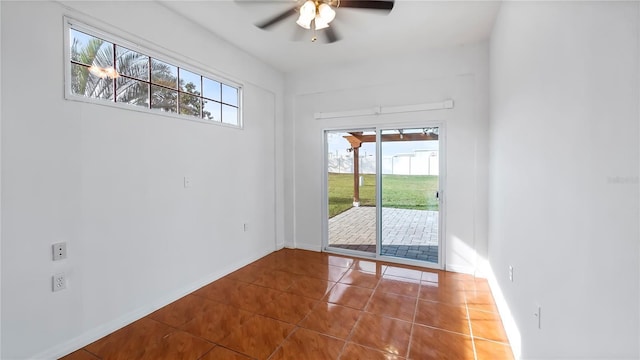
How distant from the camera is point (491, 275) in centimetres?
307

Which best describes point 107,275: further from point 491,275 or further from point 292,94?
point 491,275

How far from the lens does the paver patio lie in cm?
383

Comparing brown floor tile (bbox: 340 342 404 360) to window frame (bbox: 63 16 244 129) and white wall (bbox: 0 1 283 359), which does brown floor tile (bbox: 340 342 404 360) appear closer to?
white wall (bbox: 0 1 283 359)

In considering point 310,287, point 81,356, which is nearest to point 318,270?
point 310,287

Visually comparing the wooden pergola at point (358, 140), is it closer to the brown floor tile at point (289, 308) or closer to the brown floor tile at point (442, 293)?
the brown floor tile at point (442, 293)

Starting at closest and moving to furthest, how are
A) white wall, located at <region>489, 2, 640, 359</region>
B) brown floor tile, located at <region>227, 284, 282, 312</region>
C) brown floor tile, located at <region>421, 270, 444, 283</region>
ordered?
white wall, located at <region>489, 2, 640, 359</region> < brown floor tile, located at <region>227, 284, 282, 312</region> < brown floor tile, located at <region>421, 270, 444, 283</region>

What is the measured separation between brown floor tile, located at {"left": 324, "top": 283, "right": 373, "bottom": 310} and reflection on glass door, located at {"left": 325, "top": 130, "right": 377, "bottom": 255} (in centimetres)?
111

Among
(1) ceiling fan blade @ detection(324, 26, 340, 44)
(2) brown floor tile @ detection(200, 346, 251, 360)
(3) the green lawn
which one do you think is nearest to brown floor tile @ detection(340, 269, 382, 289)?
(3) the green lawn

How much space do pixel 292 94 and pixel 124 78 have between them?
96.8 inches

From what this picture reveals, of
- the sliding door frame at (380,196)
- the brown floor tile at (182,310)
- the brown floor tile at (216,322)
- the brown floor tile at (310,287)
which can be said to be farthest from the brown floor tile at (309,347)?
the sliding door frame at (380,196)

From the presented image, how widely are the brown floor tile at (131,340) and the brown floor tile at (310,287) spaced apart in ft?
Result: 4.08

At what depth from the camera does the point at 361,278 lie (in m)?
3.33

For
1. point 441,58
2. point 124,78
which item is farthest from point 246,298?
point 441,58

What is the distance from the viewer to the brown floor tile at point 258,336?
2045 mm
